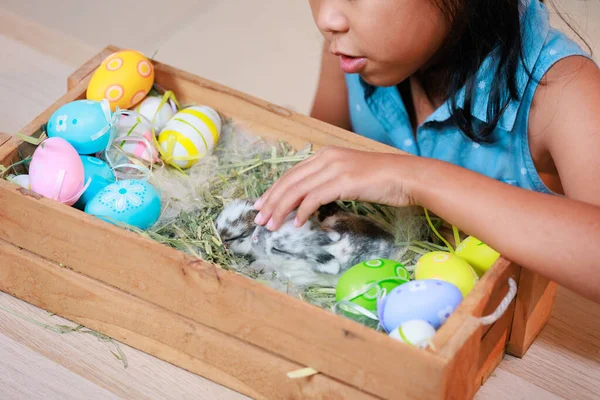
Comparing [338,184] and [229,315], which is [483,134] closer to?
[338,184]

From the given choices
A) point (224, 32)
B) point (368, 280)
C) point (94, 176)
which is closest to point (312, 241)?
point (368, 280)

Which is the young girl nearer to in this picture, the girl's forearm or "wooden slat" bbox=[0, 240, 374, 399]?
the girl's forearm

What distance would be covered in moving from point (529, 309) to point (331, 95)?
70 cm

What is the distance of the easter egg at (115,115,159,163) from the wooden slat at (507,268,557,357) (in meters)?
0.63

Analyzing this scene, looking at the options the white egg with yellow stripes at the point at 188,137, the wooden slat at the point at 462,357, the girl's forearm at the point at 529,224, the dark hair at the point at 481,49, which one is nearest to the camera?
the wooden slat at the point at 462,357

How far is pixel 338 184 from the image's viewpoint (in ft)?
4.04

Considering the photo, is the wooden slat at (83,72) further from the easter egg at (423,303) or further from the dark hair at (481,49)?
the easter egg at (423,303)

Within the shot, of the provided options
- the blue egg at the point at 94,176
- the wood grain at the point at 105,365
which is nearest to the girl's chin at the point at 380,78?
the blue egg at the point at 94,176

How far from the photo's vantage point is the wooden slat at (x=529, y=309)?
1.20 meters

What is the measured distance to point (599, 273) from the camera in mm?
1076

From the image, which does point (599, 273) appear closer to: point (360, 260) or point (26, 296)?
point (360, 260)

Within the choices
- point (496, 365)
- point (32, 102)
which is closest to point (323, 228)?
point (496, 365)

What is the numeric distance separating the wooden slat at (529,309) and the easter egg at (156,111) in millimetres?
661

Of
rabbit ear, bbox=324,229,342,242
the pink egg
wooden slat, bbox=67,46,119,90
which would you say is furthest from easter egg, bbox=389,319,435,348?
wooden slat, bbox=67,46,119,90
